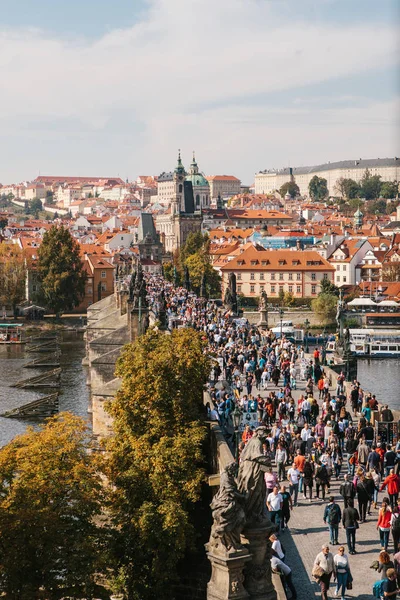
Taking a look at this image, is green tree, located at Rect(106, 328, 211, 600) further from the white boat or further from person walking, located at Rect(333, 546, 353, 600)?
the white boat

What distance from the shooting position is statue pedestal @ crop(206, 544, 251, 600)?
13062mm

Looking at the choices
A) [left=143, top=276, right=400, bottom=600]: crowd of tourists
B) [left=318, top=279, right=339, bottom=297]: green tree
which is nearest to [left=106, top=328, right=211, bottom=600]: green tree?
[left=143, top=276, right=400, bottom=600]: crowd of tourists

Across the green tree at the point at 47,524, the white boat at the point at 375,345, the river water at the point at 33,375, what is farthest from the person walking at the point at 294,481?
the white boat at the point at 375,345

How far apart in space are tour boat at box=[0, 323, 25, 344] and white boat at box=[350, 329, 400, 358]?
23.6m

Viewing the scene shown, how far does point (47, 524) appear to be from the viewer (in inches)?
642

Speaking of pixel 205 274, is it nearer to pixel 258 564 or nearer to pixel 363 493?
pixel 363 493

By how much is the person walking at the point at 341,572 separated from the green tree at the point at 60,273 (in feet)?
247

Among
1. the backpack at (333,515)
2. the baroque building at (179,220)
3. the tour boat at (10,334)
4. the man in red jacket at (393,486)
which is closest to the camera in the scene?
the backpack at (333,515)

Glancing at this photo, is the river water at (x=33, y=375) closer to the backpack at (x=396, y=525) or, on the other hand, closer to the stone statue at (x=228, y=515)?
the backpack at (x=396, y=525)

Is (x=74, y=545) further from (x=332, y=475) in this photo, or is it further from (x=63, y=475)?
(x=332, y=475)

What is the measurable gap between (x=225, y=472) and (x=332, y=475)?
283 inches

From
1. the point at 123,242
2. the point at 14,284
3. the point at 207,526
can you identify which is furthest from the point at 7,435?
the point at 123,242

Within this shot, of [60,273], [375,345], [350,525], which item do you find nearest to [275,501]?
[350,525]

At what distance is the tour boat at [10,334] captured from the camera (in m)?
75.9
